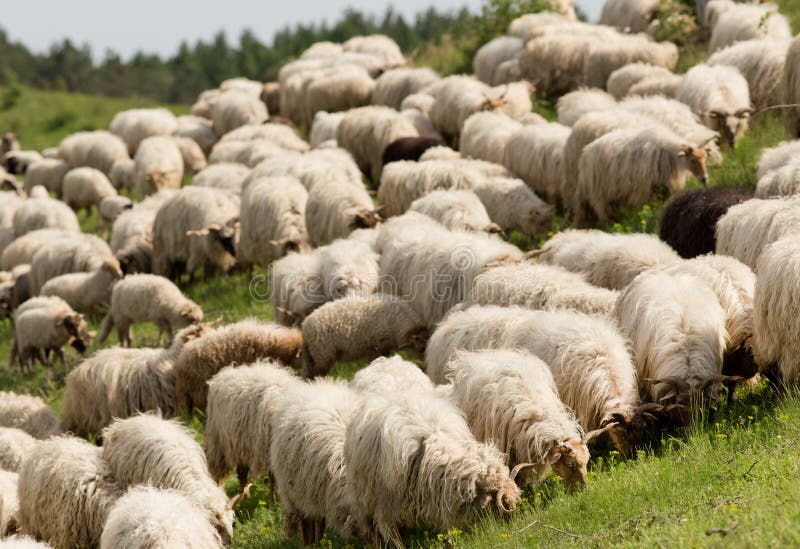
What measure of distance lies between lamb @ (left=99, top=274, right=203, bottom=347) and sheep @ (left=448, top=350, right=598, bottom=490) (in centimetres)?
652

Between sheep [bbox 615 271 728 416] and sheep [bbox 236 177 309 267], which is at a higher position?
sheep [bbox 615 271 728 416]

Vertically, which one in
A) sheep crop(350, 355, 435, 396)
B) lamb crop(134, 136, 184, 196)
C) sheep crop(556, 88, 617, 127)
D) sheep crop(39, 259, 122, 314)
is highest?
sheep crop(350, 355, 435, 396)

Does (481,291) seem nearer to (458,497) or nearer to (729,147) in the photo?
(458,497)

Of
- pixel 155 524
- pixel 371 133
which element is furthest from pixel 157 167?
pixel 155 524

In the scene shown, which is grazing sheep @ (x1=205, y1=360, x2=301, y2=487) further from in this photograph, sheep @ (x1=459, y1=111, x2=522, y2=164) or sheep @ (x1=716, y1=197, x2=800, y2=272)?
sheep @ (x1=459, y1=111, x2=522, y2=164)

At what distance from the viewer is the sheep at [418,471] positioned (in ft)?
23.9

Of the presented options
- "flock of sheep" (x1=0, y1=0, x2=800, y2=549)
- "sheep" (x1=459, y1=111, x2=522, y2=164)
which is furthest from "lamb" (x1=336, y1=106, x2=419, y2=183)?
"sheep" (x1=459, y1=111, x2=522, y2=164)

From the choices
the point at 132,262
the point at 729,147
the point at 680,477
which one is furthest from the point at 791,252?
the point at 132,262

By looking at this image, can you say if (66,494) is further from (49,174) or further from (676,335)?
(49,174)

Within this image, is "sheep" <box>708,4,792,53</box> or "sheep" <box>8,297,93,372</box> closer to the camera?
"sheep" <box>8,297,93,372</box>

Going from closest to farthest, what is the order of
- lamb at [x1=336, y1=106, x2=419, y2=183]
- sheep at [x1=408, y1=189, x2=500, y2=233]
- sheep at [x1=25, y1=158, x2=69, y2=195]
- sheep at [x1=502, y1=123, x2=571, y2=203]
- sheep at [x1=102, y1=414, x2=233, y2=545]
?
1. sheep at [x1=102, y1=414, x2=233, y2=545]
2. sheep at [x1=408, y1=189, x2=500, y2=233]
3. sheep at [x1=502, y1=123, x2=571, y2=203]
4. lamb at [x1=336, y1=106, x2=419, y2=183]
5. sheep at [x1=25, y1=158, x2=69, y2=195]

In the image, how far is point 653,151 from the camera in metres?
13.1

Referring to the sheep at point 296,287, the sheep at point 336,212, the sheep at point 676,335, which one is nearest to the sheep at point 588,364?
the sheep at point 676,335

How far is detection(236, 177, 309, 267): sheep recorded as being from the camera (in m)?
15.7
